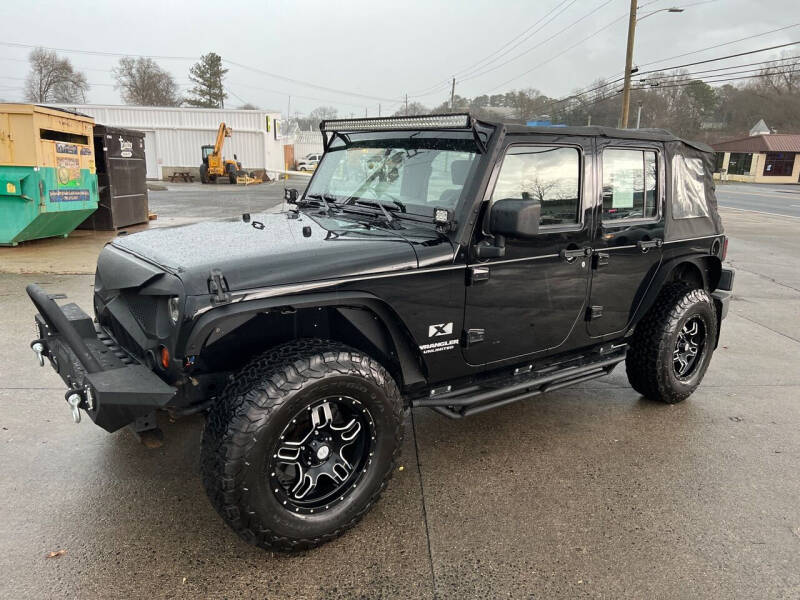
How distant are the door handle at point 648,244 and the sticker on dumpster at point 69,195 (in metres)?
9.39

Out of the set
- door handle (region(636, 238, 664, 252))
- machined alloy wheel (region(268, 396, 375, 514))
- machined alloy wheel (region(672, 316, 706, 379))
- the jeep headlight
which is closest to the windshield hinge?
the jeep headlight

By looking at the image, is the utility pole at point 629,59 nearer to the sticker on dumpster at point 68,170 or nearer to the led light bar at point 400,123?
the sticker on dumpster at point 68,170

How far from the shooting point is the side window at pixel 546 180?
3.20 metres

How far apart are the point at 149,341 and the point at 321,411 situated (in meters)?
0.84

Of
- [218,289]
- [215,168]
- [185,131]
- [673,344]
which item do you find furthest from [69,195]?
[185,131]

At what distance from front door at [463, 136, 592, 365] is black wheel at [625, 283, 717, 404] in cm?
88

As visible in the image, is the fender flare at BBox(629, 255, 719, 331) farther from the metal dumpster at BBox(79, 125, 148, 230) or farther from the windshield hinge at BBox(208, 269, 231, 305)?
the metal dumpster at BBox(79, 125, 148, 230)

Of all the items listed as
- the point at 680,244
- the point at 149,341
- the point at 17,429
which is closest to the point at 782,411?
the point at 680,244

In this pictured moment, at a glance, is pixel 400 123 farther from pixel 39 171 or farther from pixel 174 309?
pixel 39 171

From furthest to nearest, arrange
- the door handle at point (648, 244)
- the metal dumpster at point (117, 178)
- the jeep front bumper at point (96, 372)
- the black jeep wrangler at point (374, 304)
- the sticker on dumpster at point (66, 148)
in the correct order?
1. the metal dumpster at point (117, 178)
2. the sticker on dumpster at point (66, 148)
3. the door handle at point (648, 244)
4. the black jeep wrangler at point (374, 304)
5. the jeep front bumper at point (96, 372)

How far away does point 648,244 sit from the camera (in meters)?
3.92

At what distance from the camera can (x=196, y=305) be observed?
234 centimetres

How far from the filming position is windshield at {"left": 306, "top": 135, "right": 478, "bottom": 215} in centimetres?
316

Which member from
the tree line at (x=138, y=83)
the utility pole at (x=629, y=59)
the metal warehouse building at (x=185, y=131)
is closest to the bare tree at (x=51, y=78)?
the tree line at (x=138, y=83)
